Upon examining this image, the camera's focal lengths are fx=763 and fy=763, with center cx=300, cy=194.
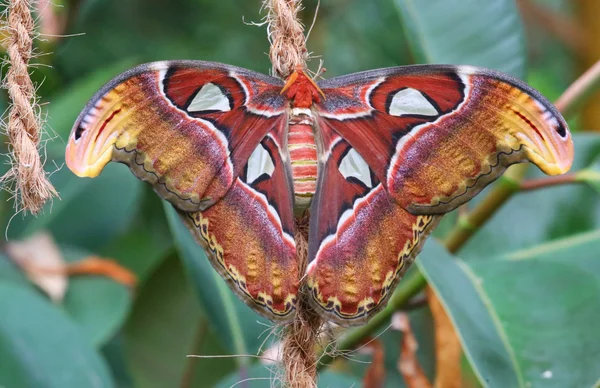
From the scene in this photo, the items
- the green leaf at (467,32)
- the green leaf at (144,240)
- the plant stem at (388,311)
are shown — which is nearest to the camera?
the plant stem at (388,311)

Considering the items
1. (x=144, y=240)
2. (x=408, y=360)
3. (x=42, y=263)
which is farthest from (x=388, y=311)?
(x=144, y=240)

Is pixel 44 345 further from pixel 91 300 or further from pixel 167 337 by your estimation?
pixel 167 337

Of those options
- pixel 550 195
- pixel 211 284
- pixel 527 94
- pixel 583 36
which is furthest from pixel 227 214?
pixel 583 36

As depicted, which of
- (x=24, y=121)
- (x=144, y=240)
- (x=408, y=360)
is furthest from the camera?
(x=144, y=240)

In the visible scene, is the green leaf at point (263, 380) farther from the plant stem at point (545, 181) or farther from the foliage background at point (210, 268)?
the plant stem at point (545, 181)

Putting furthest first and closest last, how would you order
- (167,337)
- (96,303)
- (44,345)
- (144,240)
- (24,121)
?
(144,240) < (167,337) < (96,303) < (44,345) < (24,121)

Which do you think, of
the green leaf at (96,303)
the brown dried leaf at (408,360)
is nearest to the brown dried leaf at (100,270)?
the green leaf at (96,303)

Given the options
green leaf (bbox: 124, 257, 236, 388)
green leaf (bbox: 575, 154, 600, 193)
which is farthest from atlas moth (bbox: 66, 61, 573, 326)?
green leaf (bbox: 124, 257, 236, 388)

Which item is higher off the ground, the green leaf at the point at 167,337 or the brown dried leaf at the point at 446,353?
the brown dried leaf at the point at 446,353
